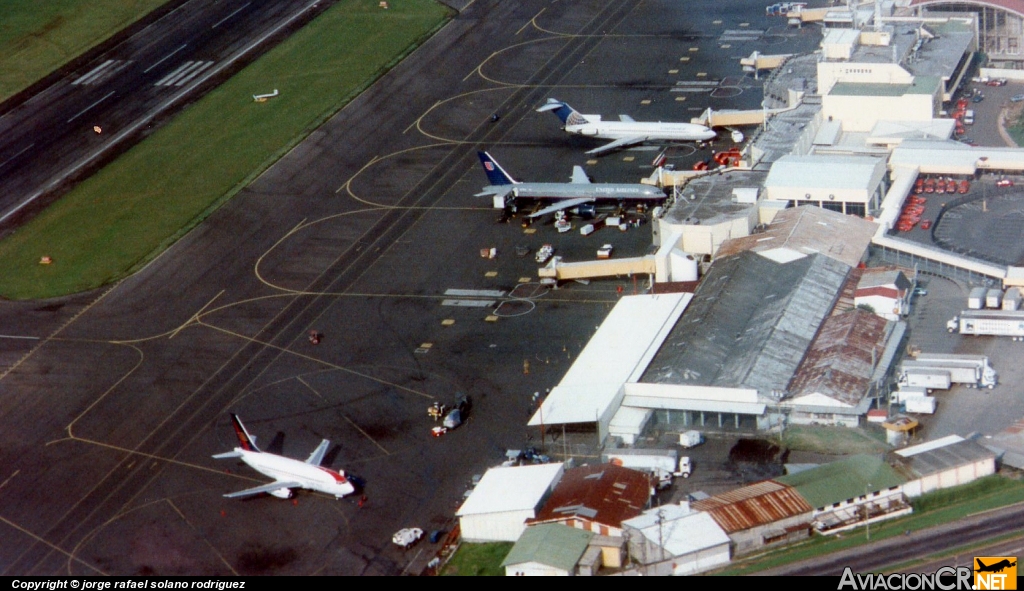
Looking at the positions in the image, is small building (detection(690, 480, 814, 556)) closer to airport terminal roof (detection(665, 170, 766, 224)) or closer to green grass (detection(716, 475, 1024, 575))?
green grass (detection(716, 475, 1024, 575))

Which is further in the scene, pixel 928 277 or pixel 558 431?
pixel 928 277

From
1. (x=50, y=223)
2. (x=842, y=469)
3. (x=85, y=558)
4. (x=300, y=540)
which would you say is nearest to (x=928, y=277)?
(x=842, y=469)

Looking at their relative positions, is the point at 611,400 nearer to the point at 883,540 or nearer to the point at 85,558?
the point at 883,540

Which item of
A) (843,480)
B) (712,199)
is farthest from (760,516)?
(712,199)

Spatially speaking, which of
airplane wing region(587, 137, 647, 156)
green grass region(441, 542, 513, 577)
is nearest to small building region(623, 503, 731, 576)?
green grass region(441, 542, 513, 577)

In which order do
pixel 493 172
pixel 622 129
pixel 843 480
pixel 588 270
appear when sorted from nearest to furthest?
pixel 843 480, pixel 588 270, pixel 493 172, pixel 622 129

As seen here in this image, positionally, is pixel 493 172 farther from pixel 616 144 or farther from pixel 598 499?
pixel 598 499
